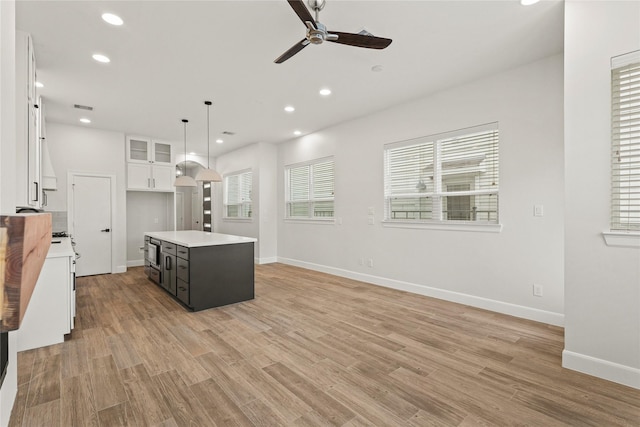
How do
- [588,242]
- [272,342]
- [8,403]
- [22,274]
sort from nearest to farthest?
1. [22,274]
2. [8,403]
3. [588,242]
4. [272,342]

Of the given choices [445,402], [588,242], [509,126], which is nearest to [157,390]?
[445,402]

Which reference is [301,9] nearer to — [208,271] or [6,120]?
[6,120]

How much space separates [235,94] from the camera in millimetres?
4434

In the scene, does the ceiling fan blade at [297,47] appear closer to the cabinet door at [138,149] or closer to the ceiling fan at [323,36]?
the ceiling fan at [323,36]

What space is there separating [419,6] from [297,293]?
12.5 feet

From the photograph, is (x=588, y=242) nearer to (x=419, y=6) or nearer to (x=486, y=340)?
(x=486, y=340)

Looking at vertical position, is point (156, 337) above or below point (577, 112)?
below

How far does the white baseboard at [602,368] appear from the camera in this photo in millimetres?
2193

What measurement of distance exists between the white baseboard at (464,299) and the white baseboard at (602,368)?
1.00m

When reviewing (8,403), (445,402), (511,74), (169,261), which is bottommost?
(445,402)

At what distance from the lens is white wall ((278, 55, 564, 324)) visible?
131 inches

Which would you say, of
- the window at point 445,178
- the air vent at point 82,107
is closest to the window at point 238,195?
the air vent at point 82,107

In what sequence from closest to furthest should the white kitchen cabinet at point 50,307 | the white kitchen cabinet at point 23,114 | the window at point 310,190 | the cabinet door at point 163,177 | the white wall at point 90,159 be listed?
the white kitchen cabinet at point 23,114 < the white kitchen cabinet at point 50,307 < the white wall at point 90,159 < the window at point 310,190 < the cabinet door at point 163,177

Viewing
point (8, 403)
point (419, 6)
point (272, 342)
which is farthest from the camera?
point (272, 342)
